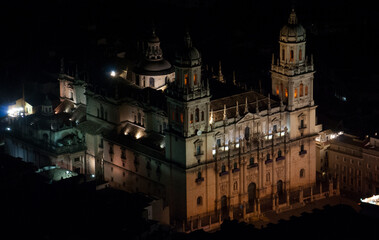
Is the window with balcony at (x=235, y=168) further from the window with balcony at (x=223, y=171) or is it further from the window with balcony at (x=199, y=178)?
the window with balcony at (x=199, y=178)

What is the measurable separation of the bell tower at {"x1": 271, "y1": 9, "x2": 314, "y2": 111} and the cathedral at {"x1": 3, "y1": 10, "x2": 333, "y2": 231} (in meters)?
0.15

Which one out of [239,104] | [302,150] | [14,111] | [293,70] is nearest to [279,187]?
[302,150]

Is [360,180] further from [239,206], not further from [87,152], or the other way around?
[87,152]

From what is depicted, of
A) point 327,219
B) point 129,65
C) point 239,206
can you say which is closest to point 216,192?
point 239,206

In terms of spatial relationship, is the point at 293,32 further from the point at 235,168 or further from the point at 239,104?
the point at 235,168

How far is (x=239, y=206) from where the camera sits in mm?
161875

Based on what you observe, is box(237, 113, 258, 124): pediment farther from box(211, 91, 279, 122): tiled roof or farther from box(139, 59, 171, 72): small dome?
box(139, 59, 171, 72): small dome

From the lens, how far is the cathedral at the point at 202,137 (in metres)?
155

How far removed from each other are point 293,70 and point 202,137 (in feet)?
61.8

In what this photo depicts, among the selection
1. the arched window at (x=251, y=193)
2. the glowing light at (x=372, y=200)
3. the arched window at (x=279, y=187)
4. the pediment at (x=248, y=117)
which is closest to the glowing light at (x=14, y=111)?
the arched window at (x=251, y=193)

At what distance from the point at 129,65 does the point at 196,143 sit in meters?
25.9

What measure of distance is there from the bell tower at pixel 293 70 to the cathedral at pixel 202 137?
0.49ft

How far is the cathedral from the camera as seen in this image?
6097 inches

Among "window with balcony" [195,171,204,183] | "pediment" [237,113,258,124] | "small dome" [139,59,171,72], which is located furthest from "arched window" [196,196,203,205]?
"small dome" [139,59,171,72]
